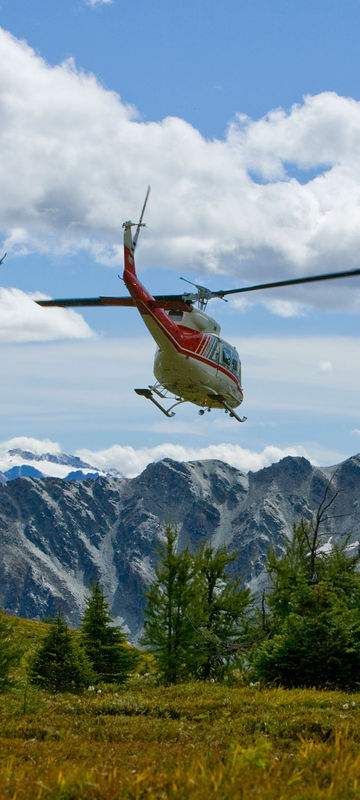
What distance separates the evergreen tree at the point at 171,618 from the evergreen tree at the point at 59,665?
4.72 metres

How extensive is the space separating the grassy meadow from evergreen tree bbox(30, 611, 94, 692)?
1174 centimetres

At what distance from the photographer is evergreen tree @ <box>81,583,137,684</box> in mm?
32938

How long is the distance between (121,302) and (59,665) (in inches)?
588

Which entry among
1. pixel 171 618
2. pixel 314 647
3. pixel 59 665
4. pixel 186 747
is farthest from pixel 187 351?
pixel 186 747

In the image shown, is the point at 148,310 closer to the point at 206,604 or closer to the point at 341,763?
the point at 206,604

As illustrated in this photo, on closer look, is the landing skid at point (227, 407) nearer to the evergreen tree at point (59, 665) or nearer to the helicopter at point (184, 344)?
the helicopter at point (184, 344)

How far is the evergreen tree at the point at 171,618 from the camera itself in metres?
30.6

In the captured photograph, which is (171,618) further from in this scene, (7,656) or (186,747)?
(186,747)

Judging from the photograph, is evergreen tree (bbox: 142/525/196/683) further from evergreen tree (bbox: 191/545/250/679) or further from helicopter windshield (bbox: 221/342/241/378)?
helicopter windshield (bbox: 221/342/241/378)

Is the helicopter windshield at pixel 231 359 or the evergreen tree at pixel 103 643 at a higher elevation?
the helicopter windshield at pixel 231 359

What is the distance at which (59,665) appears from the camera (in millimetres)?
26688

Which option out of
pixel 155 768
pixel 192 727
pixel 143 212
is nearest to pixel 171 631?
pixel 143 212

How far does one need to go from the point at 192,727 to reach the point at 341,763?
381 centimetres

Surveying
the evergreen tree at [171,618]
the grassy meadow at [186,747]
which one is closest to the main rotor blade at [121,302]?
the evergreen tree at [171,618]
